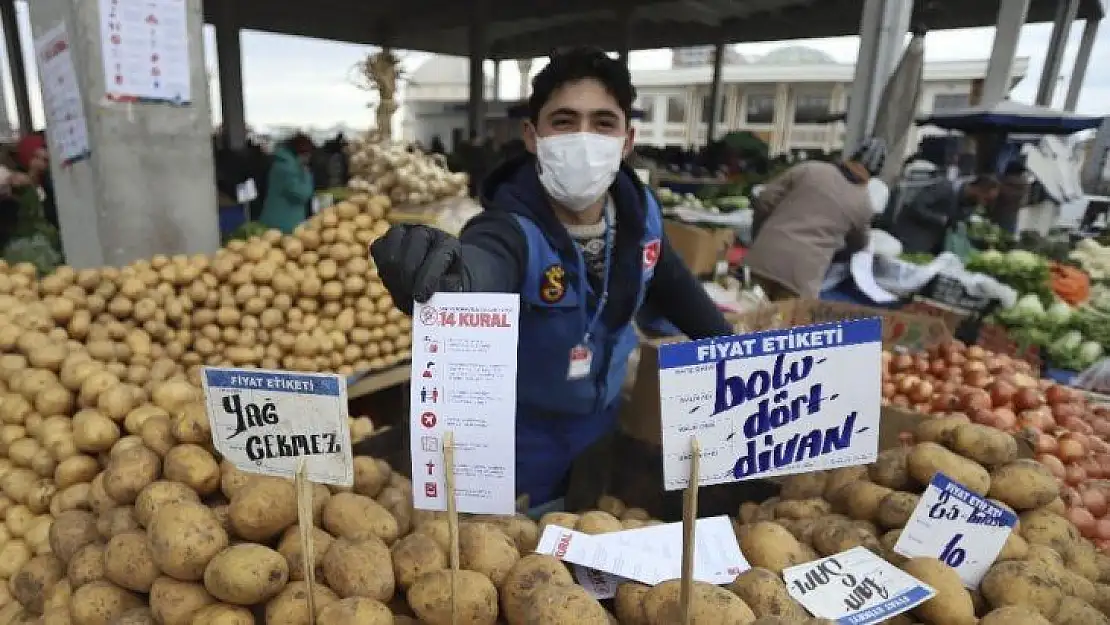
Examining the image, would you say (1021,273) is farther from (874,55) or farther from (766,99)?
(766,99)

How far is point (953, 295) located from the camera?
4.93m

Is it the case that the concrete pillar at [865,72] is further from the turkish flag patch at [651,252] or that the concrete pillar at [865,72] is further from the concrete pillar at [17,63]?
the concrete pillar at [17,63]

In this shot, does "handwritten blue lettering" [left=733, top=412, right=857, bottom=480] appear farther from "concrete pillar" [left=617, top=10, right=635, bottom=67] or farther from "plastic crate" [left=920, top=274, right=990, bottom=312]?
"concrete pillar" [left=617, top=10, right=635, bottom=67]

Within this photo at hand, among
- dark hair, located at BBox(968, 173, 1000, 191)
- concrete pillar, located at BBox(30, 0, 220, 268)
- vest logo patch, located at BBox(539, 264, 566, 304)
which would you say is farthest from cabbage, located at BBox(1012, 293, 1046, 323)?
concrete pillar, located at BBox(30, 0, 220, 268)

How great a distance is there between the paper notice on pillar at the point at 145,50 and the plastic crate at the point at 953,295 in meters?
5.29

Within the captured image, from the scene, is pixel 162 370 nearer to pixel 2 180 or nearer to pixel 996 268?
pixel 2 180

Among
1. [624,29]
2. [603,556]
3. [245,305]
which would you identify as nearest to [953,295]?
[603,556]

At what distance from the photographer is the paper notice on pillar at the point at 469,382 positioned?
1.15 m

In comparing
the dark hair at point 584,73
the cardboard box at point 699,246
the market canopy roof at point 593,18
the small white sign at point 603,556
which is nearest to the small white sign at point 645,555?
the small white sign at point 603,556

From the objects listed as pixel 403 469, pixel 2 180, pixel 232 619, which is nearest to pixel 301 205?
pixel 2 180

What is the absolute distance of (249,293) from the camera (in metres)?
3.37

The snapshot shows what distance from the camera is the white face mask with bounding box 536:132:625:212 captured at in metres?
2.15

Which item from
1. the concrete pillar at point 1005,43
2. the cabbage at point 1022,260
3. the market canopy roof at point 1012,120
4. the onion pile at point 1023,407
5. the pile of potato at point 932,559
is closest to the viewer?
the pile of potato at point 932,559

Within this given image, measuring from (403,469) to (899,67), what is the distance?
23.4 feet
